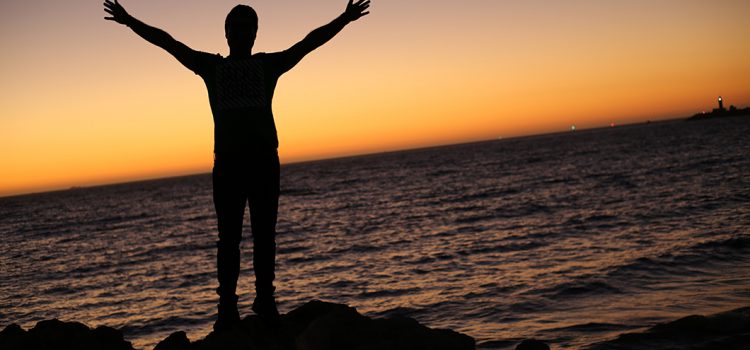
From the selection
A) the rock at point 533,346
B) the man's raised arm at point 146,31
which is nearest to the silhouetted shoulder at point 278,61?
the man's raised arm at point 146,31

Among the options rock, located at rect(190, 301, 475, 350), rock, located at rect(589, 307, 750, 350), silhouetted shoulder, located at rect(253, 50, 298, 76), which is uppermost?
silhouetted shoulder, located at rect(253, 50, 298, 76)

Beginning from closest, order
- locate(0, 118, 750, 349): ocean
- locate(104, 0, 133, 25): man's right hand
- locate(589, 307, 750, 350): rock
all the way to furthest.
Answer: locate(104, 0, 133, 25): man's right hand < locate(589, 307, 750, 350): rock < locate(0, 118, 750, 349): ocean

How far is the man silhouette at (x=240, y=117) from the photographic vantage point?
495cm

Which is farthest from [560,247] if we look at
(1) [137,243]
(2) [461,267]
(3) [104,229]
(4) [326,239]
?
(3) [104,229]

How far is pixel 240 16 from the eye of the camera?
16.8 ft

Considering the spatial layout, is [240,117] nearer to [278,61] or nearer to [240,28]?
[278,61]

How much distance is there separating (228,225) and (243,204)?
0.23m

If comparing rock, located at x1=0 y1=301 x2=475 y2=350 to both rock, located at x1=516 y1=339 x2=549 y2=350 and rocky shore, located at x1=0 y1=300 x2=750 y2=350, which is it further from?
rock, located at x1=516 y1=339 x2=549 y2=350

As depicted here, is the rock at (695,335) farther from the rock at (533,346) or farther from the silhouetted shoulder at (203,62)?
the silhouetted shoulder at (203,62)

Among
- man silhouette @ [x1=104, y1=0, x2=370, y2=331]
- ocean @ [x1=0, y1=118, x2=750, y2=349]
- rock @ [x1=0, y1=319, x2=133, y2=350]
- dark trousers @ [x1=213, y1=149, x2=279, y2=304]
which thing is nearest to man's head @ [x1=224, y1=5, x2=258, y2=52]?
man silhouette @ [x1=104, y1=0, x2=370, y2=331]

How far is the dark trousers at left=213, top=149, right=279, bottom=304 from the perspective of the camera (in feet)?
16.5

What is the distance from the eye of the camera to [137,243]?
31.7m

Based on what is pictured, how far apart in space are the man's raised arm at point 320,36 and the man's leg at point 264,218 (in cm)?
88

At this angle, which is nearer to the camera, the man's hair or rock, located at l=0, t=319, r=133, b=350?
the man's hair
